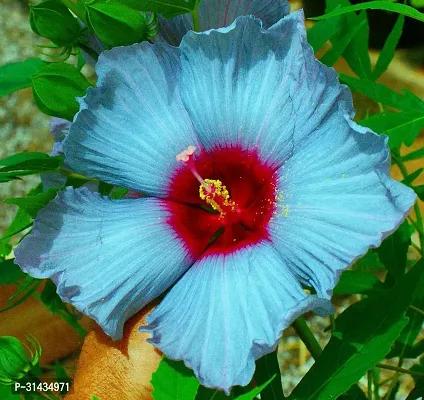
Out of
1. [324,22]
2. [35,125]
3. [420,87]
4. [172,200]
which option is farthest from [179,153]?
[35,125]

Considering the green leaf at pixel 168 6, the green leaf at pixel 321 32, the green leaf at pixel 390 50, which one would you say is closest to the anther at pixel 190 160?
the green leaf at pixel 168 6

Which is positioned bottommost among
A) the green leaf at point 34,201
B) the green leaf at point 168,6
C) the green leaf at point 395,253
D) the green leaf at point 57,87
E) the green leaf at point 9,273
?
the green leaf at point 395,253

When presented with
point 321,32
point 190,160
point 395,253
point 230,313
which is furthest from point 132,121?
point 395,253

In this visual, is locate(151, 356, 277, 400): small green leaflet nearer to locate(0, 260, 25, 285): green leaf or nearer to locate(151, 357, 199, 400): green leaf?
locate(151, 357, 199, 400): green leaf

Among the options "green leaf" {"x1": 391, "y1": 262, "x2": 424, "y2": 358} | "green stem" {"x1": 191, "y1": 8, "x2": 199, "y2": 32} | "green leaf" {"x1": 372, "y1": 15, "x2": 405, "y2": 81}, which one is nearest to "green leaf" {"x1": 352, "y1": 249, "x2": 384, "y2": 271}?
"green leaf" {"x1": 391, "y1": 262, "x2": 424, "y2": 358}

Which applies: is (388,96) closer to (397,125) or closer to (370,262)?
(397,125)

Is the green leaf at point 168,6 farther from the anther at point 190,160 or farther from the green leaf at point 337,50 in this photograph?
the green leaf at point 337,50
